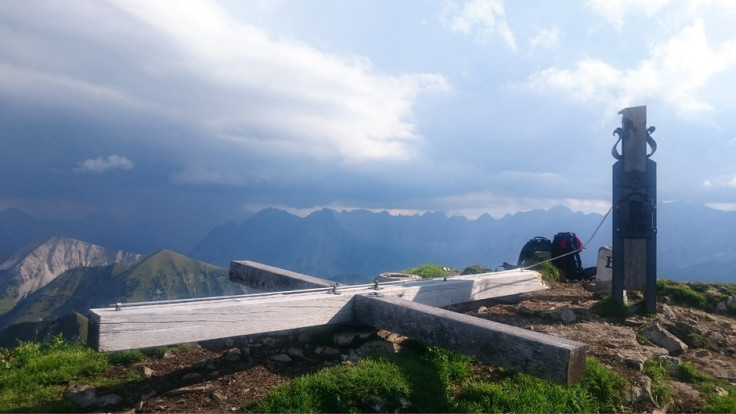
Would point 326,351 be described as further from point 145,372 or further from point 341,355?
point 145,372

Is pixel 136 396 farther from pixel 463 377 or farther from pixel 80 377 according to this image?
pixel 463 377

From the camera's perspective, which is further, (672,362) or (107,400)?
(672,362)

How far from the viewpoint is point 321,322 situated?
18.1 feet

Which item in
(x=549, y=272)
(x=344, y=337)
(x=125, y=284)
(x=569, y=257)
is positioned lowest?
(x=125, y=284)

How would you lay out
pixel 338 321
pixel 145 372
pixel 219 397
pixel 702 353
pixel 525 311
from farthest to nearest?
pixel 525 311 → pixel 702 353 → pixel 338 321 → pixel 145 372 → pixel 219 397

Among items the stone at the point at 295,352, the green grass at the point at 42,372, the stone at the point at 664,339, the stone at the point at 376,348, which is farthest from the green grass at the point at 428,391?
the green grass at the point at 42,372

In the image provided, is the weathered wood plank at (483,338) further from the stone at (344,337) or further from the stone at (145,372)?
the stone at (145,372)

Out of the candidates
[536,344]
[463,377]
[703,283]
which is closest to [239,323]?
[463,377]

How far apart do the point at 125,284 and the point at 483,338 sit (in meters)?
169

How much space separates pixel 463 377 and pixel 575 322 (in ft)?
9.61

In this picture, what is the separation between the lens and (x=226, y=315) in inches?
189

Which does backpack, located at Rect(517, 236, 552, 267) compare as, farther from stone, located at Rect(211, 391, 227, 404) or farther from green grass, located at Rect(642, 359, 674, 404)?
stone, located at Rect(211, 391, 227, 404)

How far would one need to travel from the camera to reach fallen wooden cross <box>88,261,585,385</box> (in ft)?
13.6

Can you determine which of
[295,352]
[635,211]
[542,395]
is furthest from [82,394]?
[635,211]
